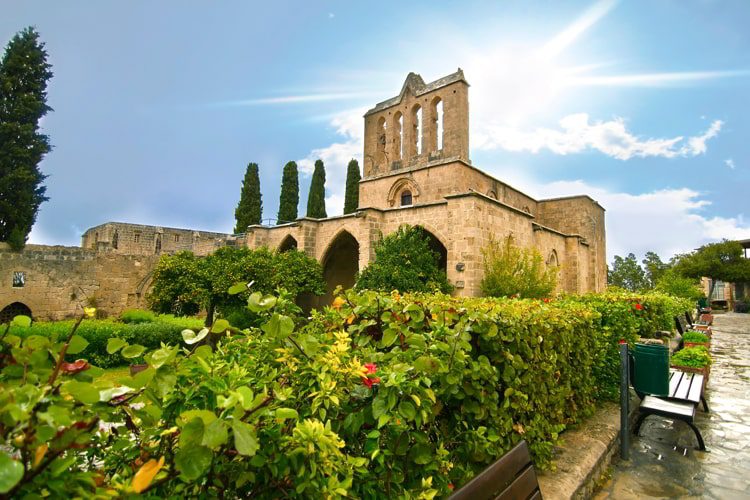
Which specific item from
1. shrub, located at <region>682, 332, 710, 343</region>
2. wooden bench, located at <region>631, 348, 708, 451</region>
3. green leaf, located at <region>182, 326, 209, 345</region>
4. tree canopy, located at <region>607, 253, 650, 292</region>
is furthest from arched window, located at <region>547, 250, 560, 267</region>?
tree canopy, located at <region>607, 253, 650, 292</region>

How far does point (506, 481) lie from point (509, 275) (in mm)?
10228

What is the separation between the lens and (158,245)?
21875mm

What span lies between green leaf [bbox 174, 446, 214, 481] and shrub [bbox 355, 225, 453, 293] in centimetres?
1050

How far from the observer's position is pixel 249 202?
27750 mm

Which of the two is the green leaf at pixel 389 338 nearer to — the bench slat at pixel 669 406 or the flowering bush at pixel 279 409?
the flowering bush at pixel 279 409

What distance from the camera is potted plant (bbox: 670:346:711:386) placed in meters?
5.50

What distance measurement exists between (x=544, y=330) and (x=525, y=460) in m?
1.65

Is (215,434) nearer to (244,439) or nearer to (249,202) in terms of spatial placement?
(244,439)

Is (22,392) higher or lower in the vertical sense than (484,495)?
higher

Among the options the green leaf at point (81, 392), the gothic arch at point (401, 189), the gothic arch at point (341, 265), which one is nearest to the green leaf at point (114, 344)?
the green leaf at point (81, 392)

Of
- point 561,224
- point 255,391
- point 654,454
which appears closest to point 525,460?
point 255,391

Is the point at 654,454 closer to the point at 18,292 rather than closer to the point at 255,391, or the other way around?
the point at 255,391

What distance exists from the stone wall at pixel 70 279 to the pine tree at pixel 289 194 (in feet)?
38.9

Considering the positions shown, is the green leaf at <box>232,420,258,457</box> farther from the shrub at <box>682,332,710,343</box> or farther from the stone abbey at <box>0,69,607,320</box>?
the stone abbey at <box>0,69,607,320</box>
